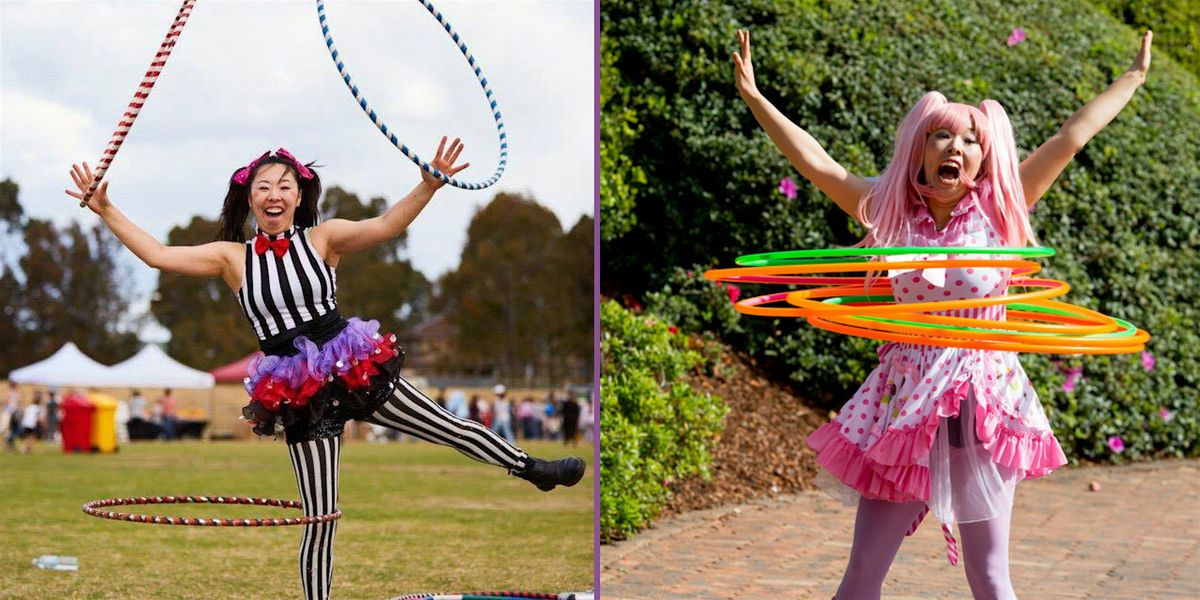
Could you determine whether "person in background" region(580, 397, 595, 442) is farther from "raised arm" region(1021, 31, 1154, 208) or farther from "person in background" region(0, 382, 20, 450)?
"raised arm" region(1021, 31, 1154, 208)

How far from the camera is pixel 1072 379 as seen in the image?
28.9 feet

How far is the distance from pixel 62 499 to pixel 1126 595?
33.7 ft

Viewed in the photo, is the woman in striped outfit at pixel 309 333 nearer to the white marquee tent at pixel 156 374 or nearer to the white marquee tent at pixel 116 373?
the white marquee tent at pixel 116 373

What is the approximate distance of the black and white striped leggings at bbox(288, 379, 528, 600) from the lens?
4.21 metres

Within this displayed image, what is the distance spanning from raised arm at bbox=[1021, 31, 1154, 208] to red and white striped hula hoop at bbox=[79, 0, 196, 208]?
2.58 m

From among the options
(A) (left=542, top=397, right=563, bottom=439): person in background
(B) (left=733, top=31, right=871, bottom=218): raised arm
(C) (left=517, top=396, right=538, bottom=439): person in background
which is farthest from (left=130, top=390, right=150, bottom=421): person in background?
(B) (left=733, top=31, right=871, bottom=218): raised arm

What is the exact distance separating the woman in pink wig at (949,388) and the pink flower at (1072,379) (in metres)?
5.10

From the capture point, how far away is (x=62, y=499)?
12938 mm

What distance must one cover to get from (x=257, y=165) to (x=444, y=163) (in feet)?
1.96

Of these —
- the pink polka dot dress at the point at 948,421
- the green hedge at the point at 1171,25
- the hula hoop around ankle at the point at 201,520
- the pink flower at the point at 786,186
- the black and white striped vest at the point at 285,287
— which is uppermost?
the green hedge at the point at 1171,25

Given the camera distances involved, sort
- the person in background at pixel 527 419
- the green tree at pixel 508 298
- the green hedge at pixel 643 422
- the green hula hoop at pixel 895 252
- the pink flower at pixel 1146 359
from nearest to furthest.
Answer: the green hula hoop at pixel 895 252
the green hedge at pixel 643 422
the pink flower at pixel 1146 359
the person in background at pixel 527 419
the green tree at pixel 508 298

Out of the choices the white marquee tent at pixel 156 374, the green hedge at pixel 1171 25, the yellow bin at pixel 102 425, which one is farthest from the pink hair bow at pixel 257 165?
the yellow bin at pixel 102 425

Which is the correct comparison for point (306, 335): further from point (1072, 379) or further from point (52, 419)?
point (52, 419)

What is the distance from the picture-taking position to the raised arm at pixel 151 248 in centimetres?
412
